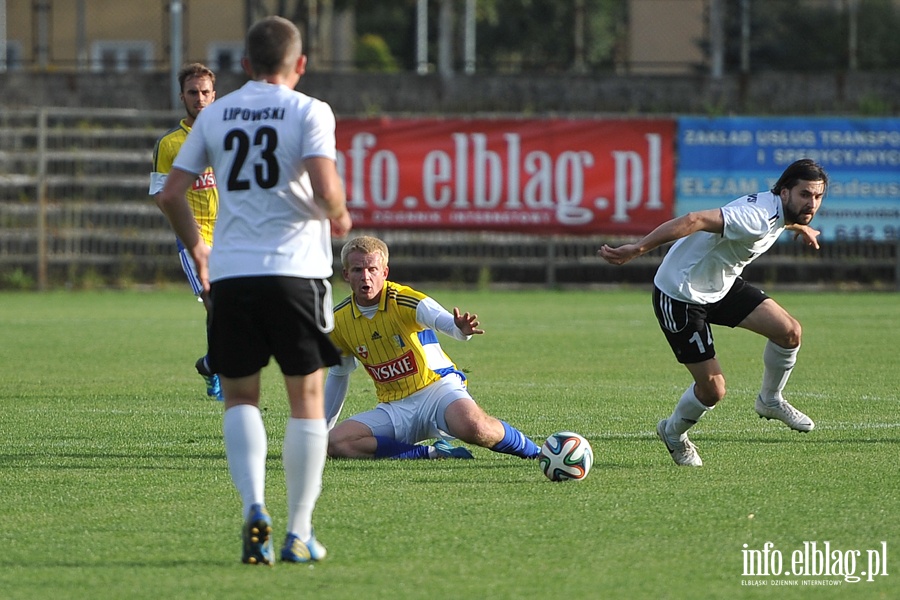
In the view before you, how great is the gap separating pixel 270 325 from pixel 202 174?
4.95 m

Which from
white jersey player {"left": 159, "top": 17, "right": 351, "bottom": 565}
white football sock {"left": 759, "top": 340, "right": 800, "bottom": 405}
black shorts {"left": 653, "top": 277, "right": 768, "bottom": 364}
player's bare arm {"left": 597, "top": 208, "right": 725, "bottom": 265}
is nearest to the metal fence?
white football sock {"left": 759, "top": 340, "right": 800, "bottom": 405}

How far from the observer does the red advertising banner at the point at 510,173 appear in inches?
768

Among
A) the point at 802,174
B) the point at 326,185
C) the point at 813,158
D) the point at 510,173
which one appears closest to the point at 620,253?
the point at 802,174

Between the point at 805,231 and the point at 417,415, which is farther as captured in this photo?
the point at 805,231

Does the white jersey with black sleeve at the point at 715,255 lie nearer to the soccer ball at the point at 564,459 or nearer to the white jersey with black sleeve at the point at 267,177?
the soccer ball at the point at 564,459

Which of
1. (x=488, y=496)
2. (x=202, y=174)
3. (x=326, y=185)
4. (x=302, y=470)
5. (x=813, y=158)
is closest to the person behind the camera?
(x=326, y=185)

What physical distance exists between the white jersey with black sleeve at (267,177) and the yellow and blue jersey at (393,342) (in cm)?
213

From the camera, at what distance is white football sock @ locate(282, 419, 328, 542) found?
179 inches

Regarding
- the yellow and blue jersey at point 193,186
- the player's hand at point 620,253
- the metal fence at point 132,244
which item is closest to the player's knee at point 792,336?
the player's hand at point 620,253

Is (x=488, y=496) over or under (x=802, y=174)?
under

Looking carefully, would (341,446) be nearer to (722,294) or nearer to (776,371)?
(722,294)

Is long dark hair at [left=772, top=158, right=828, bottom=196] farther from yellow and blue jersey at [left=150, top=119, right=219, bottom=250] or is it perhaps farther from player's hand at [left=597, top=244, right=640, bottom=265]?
yellow and blue jersey at [left=150, top=119, right=219, bottom=250]

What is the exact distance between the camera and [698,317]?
7020mm

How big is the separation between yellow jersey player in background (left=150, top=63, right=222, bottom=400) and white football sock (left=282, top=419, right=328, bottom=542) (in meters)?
4.27
